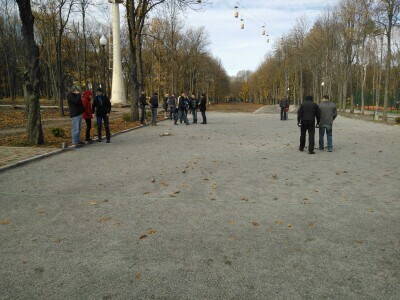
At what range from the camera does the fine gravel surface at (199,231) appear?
313cm

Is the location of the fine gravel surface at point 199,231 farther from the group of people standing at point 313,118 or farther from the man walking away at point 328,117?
the man walking away at point 328,117

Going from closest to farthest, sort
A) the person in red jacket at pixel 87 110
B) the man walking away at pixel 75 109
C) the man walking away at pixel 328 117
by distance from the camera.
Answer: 1. the man walking away at pixel 328 117
2. the man walking away at pixel 75 109
3. the person in red jacket at pixel 87 110

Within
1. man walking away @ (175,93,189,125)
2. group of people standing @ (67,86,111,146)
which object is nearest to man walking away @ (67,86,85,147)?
group of people standing @ (67,86,111,146)

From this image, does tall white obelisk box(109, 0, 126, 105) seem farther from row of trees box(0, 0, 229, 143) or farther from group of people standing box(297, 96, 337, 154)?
group of people standing box(297, 96, 337, 154)

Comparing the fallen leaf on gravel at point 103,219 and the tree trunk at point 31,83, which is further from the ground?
the tree trunk at point 31,83

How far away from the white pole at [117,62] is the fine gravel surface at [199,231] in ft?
98.5

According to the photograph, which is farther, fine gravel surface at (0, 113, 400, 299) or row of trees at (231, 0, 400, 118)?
row of trees at (231, 0, 400, 118)

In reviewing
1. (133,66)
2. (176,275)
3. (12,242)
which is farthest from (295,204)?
(133,66)

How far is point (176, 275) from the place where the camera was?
328 cm

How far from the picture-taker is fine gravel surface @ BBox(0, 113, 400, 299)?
10.3 feet

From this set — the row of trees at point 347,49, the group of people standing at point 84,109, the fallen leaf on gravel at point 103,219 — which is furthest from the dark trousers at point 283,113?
the fallen leaf on gravel at point 103,219

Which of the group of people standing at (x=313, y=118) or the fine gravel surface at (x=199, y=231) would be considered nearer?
the fine gravel surface at (x=199, y=231)

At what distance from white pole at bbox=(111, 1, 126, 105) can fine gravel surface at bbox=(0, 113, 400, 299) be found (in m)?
30.0

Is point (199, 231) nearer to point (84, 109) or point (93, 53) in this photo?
point (84, 109)
